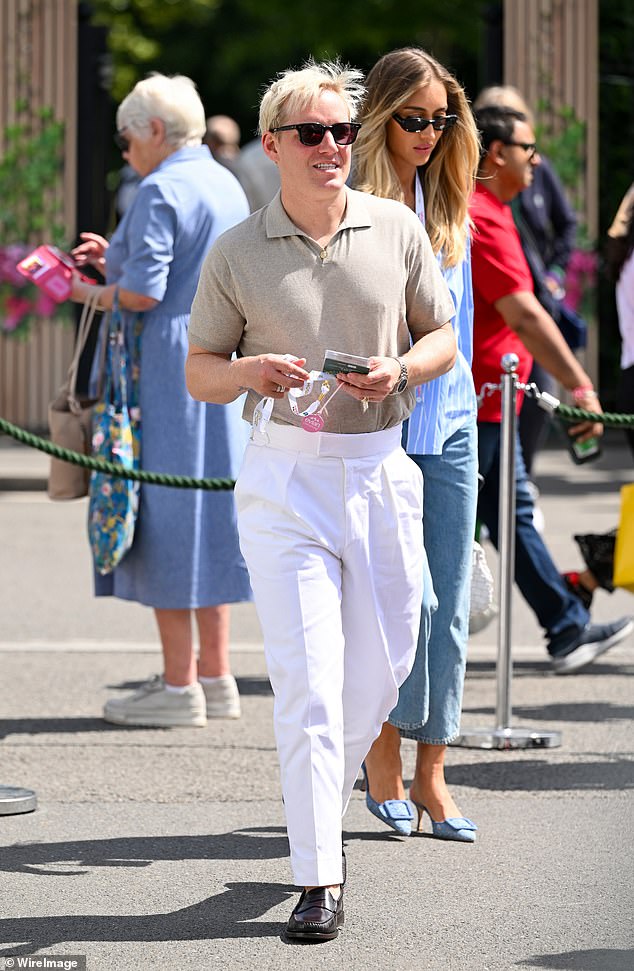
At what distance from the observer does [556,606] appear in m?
7.19

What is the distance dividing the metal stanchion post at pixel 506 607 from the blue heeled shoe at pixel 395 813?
1.06 metres

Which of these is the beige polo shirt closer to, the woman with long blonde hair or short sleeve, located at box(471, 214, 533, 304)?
the woman with long blonde hair

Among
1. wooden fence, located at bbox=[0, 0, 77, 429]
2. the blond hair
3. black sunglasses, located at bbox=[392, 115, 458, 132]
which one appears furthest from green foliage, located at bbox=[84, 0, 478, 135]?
the blond hair

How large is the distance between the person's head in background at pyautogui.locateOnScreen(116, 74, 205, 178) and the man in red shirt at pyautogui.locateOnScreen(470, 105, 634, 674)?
3.43 ft

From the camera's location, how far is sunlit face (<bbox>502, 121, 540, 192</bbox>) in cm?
677

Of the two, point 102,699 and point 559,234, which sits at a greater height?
point 559,234

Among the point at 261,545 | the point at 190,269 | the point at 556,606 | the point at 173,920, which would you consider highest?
the point at 190,269

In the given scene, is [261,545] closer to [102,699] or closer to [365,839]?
[365,839]

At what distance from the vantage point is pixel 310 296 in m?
4.20

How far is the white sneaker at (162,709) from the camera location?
6.44 m

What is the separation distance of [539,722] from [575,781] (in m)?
0.82

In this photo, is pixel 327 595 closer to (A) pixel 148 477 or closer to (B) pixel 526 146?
(A) pixel 148 477

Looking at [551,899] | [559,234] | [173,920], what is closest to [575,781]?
[551,899]

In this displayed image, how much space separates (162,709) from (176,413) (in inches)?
41.0
